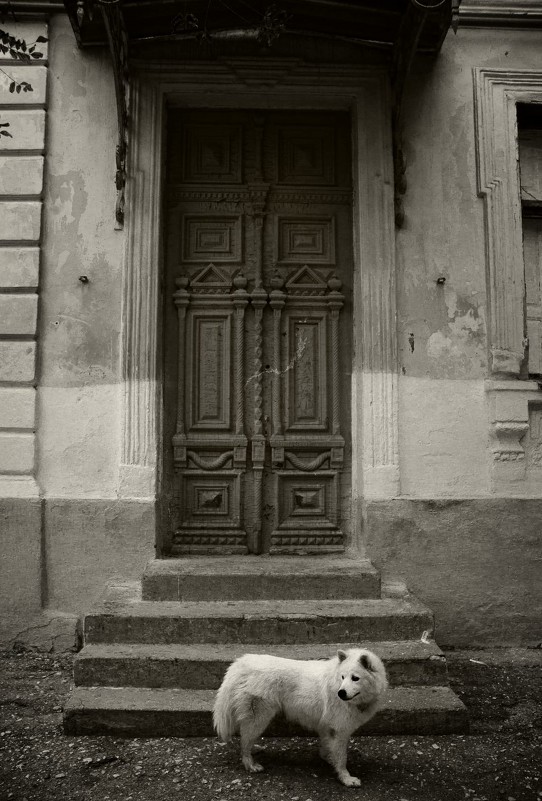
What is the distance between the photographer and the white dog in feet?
10.4

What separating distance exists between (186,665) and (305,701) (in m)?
1.00

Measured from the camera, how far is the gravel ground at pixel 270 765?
10.5 ft

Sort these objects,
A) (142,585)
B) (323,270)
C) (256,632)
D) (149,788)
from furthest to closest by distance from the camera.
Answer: (323,270) → (142,585) → (256,632) → (149,788)

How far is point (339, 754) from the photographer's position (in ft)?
10.6

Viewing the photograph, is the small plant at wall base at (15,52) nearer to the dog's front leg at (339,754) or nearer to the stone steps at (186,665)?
the stone steps at (186,665)

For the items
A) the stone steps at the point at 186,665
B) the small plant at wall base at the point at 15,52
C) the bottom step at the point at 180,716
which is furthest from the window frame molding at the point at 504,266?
the small plant at wall base at the point at 15,52

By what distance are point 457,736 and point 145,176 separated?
4.48 metres

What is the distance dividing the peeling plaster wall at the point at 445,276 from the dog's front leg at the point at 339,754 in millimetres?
2392

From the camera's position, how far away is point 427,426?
5.42 metres

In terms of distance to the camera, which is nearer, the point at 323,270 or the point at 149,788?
the point at 149,788

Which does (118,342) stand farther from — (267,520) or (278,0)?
(278,0)

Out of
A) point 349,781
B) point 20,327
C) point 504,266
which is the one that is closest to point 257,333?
point 20,327

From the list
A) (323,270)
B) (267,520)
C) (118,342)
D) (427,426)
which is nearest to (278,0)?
(323,270)

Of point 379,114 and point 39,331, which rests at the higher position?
A: point 379,114
